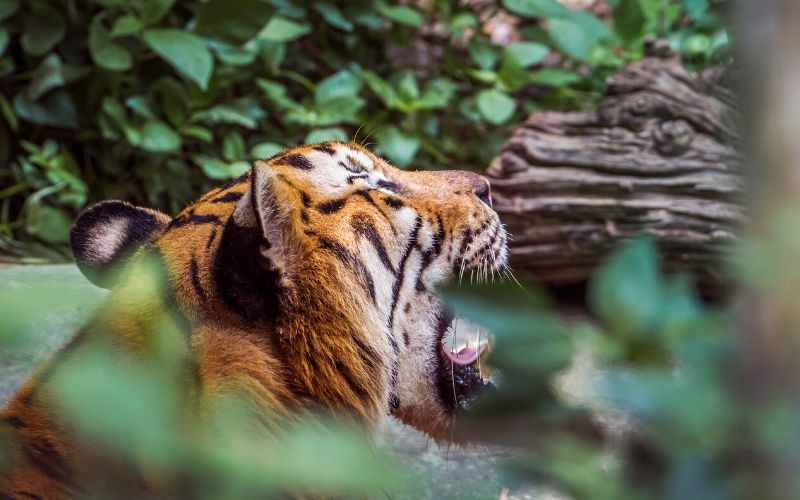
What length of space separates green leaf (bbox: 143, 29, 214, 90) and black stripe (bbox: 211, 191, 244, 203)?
2.09m

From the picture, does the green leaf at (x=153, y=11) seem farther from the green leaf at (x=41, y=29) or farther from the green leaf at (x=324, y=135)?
the green leaf at (x=324, y=135)

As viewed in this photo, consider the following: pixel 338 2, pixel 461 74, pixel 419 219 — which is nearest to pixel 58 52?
pixel 338 2

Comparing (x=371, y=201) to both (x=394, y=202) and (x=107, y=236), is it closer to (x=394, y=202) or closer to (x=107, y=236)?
(x=394, y=202)

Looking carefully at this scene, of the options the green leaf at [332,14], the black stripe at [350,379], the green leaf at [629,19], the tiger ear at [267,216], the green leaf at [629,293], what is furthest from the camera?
the green leaf at [629,19]

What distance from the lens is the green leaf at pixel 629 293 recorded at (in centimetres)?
68

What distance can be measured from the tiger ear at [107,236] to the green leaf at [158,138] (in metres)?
2.33

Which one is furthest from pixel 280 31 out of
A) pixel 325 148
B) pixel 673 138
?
pixel 325 148

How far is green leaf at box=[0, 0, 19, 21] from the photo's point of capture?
13.2ft

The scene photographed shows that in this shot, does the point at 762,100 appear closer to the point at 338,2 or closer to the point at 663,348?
the point at 663,348

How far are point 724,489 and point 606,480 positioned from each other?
10cm

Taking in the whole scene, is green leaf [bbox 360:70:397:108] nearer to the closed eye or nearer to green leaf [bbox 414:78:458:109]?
green leaf [bbox 414:78:458:109]

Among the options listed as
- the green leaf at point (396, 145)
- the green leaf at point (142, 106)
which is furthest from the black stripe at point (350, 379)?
the green leaf at point (142, 106)

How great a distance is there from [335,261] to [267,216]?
183 millimetres

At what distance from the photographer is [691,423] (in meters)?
0.58
